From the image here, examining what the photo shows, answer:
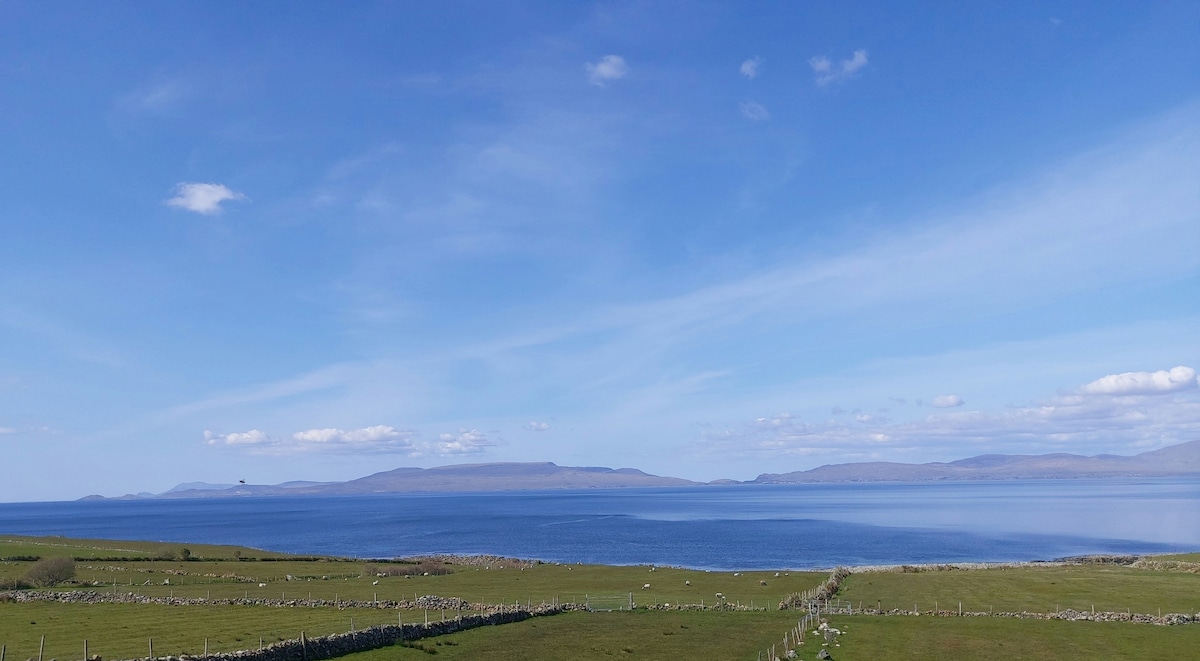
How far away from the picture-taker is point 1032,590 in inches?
2466

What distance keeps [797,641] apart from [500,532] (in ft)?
504

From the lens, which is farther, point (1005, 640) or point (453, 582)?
point (453, 582)

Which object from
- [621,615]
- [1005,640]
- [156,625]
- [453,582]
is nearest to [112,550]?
[453,582]

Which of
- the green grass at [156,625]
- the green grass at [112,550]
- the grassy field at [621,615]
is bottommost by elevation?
the green grass at [112,550]

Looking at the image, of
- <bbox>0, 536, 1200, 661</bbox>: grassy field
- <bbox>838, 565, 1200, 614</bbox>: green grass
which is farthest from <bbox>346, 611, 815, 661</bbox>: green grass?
<bbox>838, 565, 1200, 614</bbox>: green grass

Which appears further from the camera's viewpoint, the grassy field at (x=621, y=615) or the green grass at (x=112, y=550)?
the green grass at (x=112, y=550)

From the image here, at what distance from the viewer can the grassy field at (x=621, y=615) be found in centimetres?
3888

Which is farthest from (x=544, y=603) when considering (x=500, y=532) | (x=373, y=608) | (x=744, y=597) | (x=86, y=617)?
(x=500, y=532)

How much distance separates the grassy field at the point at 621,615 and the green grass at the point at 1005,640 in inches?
4.6

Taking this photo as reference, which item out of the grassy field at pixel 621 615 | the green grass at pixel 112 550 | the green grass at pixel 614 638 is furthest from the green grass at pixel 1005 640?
the green grass at pixel 112 550

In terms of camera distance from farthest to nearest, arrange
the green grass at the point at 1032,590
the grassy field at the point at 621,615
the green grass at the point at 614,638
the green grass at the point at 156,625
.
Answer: the green grass at the point at 1032,590 < the grassy field at the point at 621,615 < the green grass at the point at 614,638 < the green grass at the point at 156,625

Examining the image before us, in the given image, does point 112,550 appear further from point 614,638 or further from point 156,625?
point 614,638

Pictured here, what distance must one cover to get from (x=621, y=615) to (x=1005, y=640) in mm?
23426

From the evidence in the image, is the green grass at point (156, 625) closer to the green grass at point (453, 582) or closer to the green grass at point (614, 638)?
the green grass at point (614, 638)
